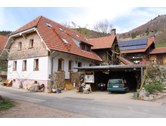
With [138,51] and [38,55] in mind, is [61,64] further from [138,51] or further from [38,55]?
[138,51]

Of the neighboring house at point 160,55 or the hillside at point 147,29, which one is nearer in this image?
the neighboring house at point 160,55

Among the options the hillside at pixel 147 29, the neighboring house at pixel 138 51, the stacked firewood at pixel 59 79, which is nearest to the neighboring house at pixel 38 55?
the stacked firewood at pixel 59 79

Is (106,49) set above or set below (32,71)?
above

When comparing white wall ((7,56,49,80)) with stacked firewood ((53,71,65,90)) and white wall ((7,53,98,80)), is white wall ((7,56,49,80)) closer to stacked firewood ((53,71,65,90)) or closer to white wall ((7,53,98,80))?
white wall ((7,53,98,80))

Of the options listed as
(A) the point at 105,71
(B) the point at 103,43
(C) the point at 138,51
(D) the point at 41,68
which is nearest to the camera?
(A) the point at 105,71

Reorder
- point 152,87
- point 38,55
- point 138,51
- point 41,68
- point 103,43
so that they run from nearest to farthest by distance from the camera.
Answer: point 152,87 < point 41,68 < point 38,55 < point 103,43 < point 138,51

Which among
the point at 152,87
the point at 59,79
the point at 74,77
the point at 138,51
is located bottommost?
the point at 152,87

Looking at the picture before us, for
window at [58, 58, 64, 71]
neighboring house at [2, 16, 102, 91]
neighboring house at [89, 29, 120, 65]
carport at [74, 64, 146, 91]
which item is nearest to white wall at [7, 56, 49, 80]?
neighboring house at [2, 16, 102, 91]

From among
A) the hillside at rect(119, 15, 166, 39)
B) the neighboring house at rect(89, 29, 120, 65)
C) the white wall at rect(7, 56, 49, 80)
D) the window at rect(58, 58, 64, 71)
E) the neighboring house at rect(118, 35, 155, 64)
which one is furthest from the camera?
the hillside at rect(119, 15, 166, 39)

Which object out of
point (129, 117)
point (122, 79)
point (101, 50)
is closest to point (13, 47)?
point (101, 50)

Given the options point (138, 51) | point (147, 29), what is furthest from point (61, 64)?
point (147, 29)

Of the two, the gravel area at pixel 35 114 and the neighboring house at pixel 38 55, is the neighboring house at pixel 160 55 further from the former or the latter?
the gravel area at pixel 35 114

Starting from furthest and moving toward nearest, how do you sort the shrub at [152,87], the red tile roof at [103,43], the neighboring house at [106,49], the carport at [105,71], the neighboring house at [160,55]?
the neighboring house at [160,55] < the red tile roof at [103,43] < the neighboring house at [106,49] < the carport at [105,71] < the shrub at [152,87]
